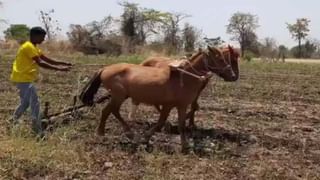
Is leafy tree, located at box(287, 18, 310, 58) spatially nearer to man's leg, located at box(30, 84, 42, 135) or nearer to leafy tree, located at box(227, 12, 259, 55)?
leafy tree, located at box(227, 12, 259, 55)

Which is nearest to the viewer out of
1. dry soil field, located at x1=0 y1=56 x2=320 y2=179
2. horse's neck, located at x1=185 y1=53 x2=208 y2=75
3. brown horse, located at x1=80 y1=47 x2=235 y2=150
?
dry soil field, located at x1=0 y1=56 x2=320 y2=179

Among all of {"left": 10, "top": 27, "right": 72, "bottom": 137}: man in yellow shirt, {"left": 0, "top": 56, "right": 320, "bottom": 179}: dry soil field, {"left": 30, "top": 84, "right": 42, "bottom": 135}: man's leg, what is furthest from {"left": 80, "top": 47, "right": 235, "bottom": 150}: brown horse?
{"left": 30, "top": 84, "right": 42, "bottom": 135}: man's leg

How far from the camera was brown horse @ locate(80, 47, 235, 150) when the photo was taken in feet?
32.0

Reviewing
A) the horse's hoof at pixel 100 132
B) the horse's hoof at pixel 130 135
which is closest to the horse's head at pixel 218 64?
the horse's hoof at pixel 130 135

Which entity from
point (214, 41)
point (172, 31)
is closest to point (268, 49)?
point (172, 31)

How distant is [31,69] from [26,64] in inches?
4.1

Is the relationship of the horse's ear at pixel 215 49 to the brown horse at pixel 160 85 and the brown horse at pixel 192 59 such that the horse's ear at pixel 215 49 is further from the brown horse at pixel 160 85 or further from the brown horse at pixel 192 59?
the brown horse at pixel 192 59

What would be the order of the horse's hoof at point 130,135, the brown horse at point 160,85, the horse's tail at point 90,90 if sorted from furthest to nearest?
the horse's tail at point 90,90, the horse's hoof at point 130,135, the brown horse at point 160,85

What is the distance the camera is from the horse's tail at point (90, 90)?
10.5 m

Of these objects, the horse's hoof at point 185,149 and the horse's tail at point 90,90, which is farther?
the horse's tail at point 90,90

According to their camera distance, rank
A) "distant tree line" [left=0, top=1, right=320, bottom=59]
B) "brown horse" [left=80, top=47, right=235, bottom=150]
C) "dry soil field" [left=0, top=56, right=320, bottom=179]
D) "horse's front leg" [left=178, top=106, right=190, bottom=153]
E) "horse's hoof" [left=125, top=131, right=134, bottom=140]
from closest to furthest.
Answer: "dry soil field" [left=0, top=56, right=320, bottom=179], "horse's front leg" [left=178, top=106, right=190, bottom=153], "brown horse" [left=80, top=47, right=235, bottom=150], "horse's hoof" [left=125, top=131, right=134, bottom=140], "distant tree line" [left=0, top=1, right=320, bottom=59]

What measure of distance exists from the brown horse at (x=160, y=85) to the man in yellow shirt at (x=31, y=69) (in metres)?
0.94

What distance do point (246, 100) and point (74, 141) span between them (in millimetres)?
7236

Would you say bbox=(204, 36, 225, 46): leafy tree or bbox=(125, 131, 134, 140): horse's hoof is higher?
bbox=(204, 36, 225, 46): leafy tree
